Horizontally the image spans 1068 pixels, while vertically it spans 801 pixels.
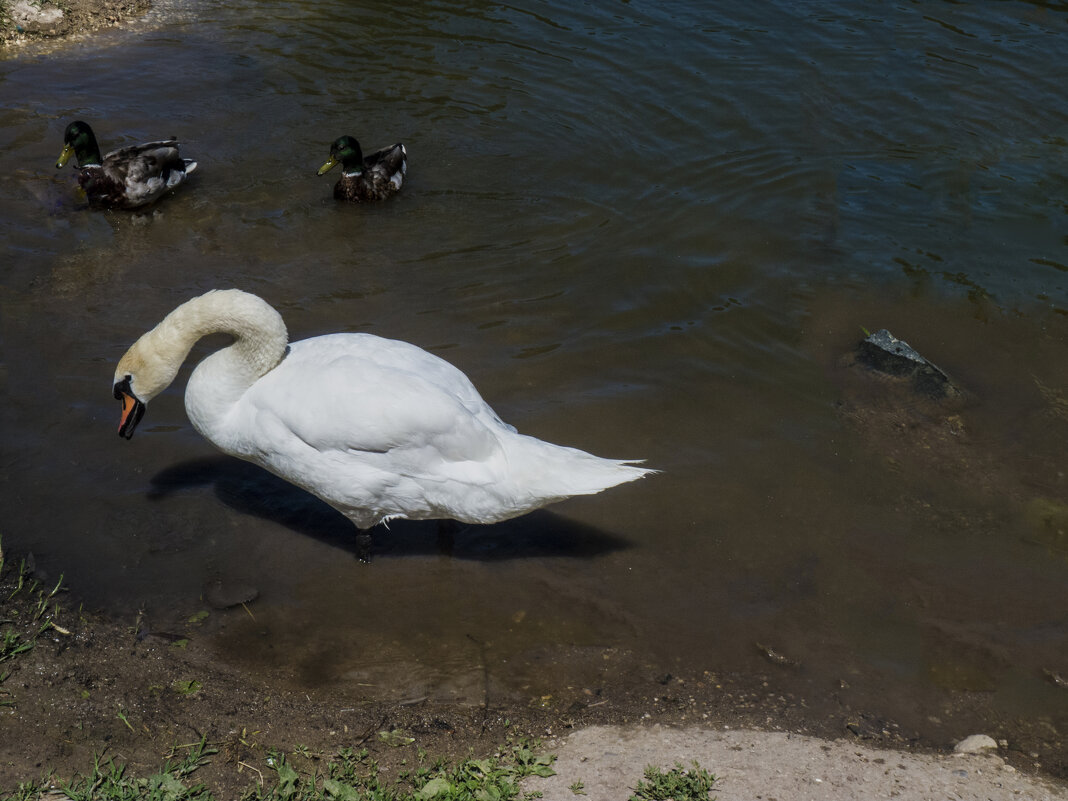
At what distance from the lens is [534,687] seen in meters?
4.43

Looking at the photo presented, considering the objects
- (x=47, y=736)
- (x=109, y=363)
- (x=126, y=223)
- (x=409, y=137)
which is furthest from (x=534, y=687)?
(x=409, y=137)

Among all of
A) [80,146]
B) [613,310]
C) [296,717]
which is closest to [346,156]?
[80,146]

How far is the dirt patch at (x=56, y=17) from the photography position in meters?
10.7

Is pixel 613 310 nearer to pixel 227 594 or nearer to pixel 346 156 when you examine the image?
pixel 346 156

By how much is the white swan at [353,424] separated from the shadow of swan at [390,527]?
487 millimetres

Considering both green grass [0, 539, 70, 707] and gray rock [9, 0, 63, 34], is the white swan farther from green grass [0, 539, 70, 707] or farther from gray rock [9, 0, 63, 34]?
gray rock [9, 0, 63, 34]

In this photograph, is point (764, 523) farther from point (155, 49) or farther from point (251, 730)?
point (155, 49)

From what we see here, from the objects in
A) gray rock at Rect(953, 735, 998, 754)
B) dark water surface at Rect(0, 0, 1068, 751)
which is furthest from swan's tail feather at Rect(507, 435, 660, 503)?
gray rock at Rect(953, 735, 998, 754)

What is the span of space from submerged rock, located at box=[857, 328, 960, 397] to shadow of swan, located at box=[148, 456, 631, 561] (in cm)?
252

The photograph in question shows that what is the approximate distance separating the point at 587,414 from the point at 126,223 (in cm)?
470

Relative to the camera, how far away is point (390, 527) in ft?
18.3

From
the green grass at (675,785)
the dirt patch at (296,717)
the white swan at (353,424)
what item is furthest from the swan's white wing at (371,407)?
the green grass at (675,785)

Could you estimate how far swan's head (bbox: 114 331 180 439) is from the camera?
4812mm

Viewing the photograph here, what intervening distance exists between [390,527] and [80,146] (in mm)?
5206
